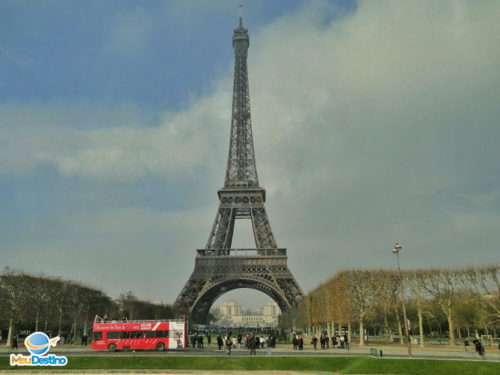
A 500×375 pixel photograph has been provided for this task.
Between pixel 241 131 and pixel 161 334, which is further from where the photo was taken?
pixel 241 131

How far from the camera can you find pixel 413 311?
3310 inches

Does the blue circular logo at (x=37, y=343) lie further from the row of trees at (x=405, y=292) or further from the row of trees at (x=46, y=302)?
the row of trees at (x=405, y=292)

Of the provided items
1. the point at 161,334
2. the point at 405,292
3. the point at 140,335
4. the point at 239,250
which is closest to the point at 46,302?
the point at 140,335

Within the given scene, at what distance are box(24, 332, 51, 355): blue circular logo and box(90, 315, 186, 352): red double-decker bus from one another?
17903 millimetres

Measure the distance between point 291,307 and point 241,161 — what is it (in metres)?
34.7

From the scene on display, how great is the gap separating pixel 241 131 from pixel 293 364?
75.6 metres

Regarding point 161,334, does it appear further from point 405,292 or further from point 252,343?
point 405,292

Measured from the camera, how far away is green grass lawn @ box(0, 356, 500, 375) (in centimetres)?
3066

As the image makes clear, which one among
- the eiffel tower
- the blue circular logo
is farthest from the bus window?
the eiffel tower

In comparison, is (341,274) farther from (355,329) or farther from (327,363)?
(355,329)

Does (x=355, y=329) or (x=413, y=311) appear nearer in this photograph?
(x=413, y=311)

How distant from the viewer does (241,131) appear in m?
104

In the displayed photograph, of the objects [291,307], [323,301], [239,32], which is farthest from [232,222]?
[239,32]

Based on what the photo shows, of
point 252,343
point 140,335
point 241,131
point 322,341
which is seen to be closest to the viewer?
point 252,343
